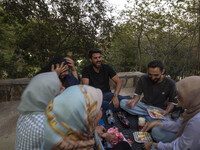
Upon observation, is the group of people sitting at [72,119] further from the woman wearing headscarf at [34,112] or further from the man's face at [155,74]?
the man's face at [155,74]

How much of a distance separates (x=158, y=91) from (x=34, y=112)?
222cm

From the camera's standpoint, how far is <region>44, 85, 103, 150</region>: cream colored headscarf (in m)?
0.92

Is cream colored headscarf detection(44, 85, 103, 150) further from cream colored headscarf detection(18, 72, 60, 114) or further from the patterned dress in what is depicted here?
cream colored headscarf detection(18, 72, 60, 114)

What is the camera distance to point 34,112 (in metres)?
1.17

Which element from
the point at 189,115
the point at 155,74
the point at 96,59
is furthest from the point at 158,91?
the point at 96,59

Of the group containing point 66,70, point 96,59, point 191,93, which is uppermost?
point 96,59

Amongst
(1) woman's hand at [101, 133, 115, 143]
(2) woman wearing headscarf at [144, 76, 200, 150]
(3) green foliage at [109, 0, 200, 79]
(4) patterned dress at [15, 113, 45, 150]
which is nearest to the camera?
(4) patterned dress at [15, 113, 45, 150]

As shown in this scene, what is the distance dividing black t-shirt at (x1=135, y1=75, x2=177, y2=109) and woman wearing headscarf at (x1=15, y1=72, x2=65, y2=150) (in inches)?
76.5

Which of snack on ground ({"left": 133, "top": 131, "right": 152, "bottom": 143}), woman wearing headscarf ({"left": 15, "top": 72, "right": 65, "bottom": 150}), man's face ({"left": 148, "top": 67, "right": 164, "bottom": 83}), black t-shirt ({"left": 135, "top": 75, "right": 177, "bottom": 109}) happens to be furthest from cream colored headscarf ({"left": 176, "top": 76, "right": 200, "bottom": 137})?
woman wearing headscarf ({"left": 15, "top": 72, "right": 65, "bottom": 150})

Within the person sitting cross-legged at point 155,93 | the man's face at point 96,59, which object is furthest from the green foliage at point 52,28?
the person sitting cross-legged at point 155,93

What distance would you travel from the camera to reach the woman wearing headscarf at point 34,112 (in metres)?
1.08

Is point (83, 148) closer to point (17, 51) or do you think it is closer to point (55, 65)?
point (55, 65)

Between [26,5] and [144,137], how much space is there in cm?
410

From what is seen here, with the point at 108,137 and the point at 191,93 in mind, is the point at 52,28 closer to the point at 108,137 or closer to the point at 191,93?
the point at 108,137
